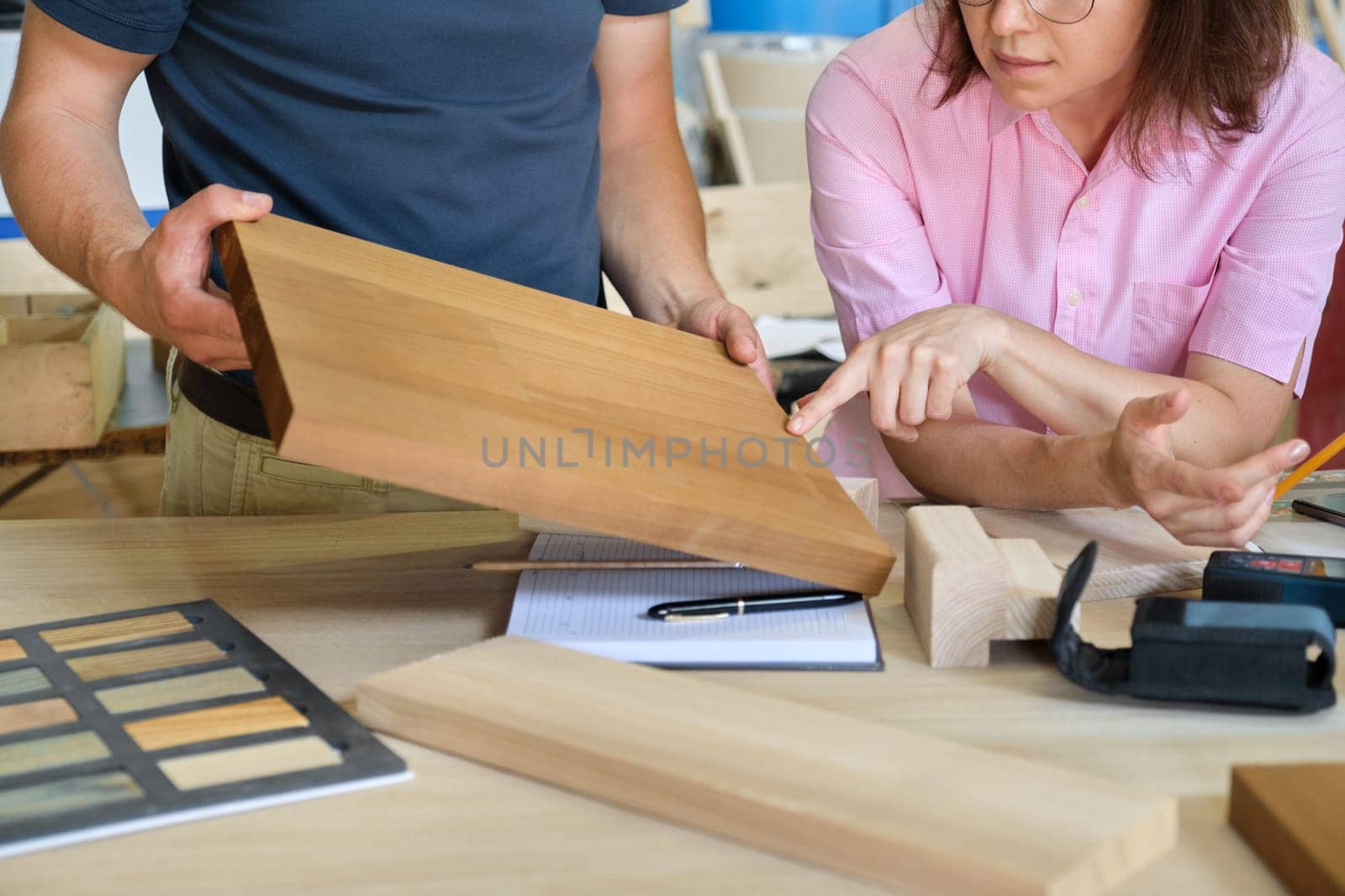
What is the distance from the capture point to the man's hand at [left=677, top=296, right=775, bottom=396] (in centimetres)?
121

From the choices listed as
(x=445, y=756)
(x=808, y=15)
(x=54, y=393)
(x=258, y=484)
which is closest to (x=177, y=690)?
(x=445, y=756)

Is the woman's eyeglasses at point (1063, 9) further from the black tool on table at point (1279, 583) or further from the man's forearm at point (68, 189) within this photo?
the man's forearm at point (68, 189)

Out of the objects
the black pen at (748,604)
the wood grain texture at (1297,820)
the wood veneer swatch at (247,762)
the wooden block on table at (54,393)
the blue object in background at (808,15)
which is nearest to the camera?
the wood grain texture at (1297,820)

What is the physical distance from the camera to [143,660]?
0.87 m

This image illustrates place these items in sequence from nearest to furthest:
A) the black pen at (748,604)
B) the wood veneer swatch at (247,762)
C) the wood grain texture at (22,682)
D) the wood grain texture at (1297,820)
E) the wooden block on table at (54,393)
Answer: the wood grain texture at (1297,820) < the wood veneer swatch at (247,762) < the wood grain texture at (22,682) < the black pen at (748,604) < the wooden block on table at (54,393)

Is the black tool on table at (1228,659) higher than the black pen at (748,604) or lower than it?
higher

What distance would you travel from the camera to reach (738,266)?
2.95 metres

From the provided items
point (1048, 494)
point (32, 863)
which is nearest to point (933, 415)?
point (1048, 494)

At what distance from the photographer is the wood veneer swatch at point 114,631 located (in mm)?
905

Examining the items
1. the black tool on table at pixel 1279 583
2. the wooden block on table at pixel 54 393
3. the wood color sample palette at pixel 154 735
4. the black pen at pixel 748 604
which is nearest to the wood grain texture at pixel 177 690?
the wood color sample palette at pixel 154 735

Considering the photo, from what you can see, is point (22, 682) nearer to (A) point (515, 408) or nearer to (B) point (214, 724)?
(B) point (214, 724)

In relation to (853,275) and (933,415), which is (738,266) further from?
(933,415)

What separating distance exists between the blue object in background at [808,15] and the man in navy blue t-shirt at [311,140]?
6.21 feet

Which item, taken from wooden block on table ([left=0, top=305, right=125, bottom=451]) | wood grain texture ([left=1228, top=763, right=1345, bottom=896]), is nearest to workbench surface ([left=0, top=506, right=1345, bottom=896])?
wood grain texture ([left=1228, top=763, right=1345, bottom=896])
